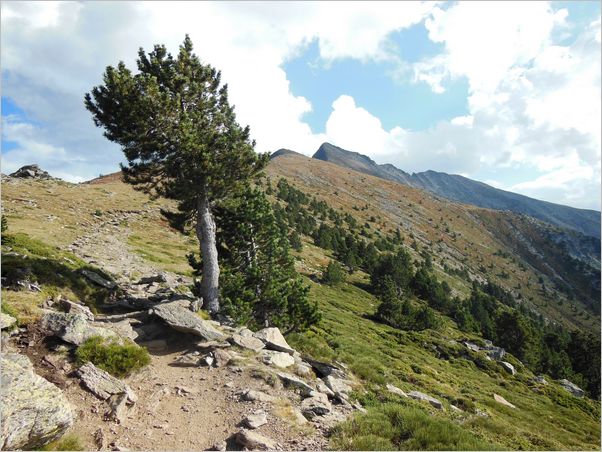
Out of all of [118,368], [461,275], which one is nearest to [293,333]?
[118,368]

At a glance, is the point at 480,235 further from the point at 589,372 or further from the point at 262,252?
the point at 262,252

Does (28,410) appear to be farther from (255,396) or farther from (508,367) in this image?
(508,367)

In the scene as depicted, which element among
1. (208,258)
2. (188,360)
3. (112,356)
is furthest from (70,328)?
(208,258)

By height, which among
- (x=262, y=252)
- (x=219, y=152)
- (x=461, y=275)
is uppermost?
(x=219, y=152)

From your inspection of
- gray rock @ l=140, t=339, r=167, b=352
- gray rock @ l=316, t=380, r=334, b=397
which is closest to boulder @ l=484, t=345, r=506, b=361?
gray rock @ l=316, t=380, r=334, b=397

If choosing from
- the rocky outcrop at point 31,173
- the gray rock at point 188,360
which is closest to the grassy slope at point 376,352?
the gray rock at point 188,360

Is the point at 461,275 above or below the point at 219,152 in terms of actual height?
below

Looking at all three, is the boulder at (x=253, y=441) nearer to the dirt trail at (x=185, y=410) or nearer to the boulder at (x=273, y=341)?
the dirt trail at (x=185, y=410)

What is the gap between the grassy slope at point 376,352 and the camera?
1620 centimetres

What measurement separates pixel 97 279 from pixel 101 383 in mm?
12621

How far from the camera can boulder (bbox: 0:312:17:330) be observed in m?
10.5

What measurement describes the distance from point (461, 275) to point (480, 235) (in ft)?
215

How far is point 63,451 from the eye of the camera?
7.52 metres

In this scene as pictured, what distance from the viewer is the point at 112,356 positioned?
35.7 feet
